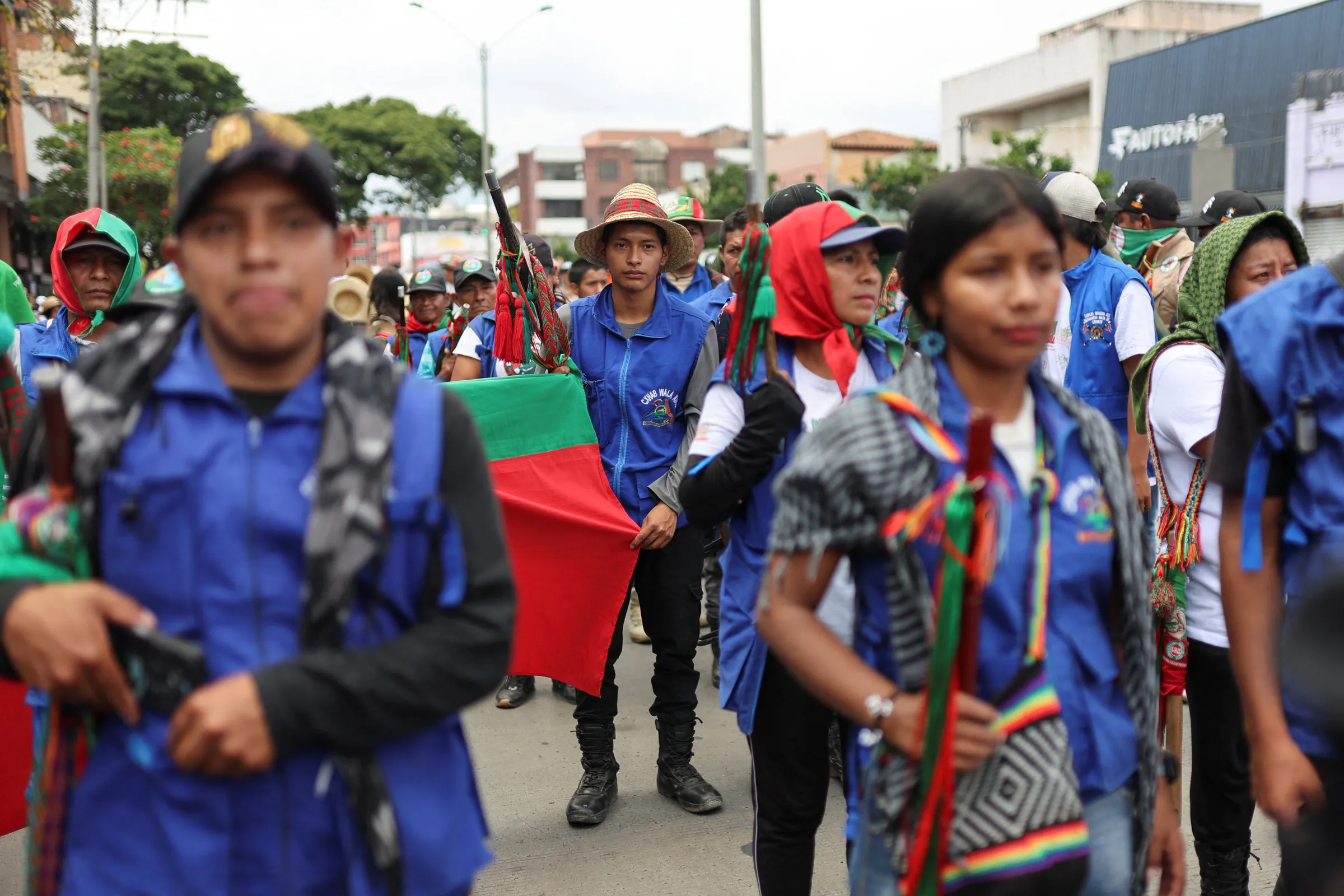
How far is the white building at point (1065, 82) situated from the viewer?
40719mm

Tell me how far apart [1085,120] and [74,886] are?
146 feet

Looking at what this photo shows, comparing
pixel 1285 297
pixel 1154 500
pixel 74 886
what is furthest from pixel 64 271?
pixel 1154 500

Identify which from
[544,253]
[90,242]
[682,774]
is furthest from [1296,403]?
[544,253]

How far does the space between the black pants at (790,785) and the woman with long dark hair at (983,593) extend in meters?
1.06

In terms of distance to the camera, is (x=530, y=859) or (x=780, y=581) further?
(x=530, y=859)

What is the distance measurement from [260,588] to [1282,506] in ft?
5.77

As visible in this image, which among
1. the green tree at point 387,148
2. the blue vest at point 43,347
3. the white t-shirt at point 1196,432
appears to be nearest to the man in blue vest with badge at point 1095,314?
the white t-shirt at point 1196,432

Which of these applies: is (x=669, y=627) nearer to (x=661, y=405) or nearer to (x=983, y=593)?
(x=661, y=405)

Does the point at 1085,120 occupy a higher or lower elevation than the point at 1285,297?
higher

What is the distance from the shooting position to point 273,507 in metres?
1.62

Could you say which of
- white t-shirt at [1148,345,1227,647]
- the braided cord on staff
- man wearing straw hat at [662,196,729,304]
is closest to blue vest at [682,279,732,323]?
man wearing straw hat at [662,196,729,304]

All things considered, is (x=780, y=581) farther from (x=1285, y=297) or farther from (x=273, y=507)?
(x=1285, y=297)

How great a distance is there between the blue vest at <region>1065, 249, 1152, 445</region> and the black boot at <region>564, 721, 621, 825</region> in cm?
254

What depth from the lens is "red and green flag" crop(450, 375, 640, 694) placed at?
4672 millimetres
